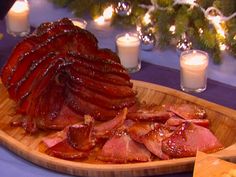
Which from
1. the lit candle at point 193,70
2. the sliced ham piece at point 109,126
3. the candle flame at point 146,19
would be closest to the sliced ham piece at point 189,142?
the sliced ham piece at point 109,126

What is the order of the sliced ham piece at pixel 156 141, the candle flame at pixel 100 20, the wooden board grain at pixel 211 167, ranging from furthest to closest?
the candle flame at pixel 100 20
the sliced ham piece at pixel 156 141
the wooden board grain at pixel 211 167

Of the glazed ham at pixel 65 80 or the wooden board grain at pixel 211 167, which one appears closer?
the wooden board grain at pixel 211 167

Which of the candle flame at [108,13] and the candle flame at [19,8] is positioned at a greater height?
the candle flame at [19,8]

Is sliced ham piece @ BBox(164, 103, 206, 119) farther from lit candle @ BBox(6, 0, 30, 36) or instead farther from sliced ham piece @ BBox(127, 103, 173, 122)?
lit candle @ BBox(6, 0, 30, 36)

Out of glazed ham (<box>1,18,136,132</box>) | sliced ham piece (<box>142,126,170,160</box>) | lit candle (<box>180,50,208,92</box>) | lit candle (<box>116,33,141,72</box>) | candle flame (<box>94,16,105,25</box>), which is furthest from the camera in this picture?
candle flame (<box>94,16,105,25</box>)

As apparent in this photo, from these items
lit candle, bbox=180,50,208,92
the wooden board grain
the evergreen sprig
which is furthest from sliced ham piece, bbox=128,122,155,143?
the evergreen sprig

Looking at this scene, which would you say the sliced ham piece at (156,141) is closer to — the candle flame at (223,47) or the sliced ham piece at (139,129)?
the sliced ham piece at (139,129)

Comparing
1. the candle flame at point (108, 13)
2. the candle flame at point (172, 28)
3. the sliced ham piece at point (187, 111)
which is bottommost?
the candle flame at point (108, 13)
